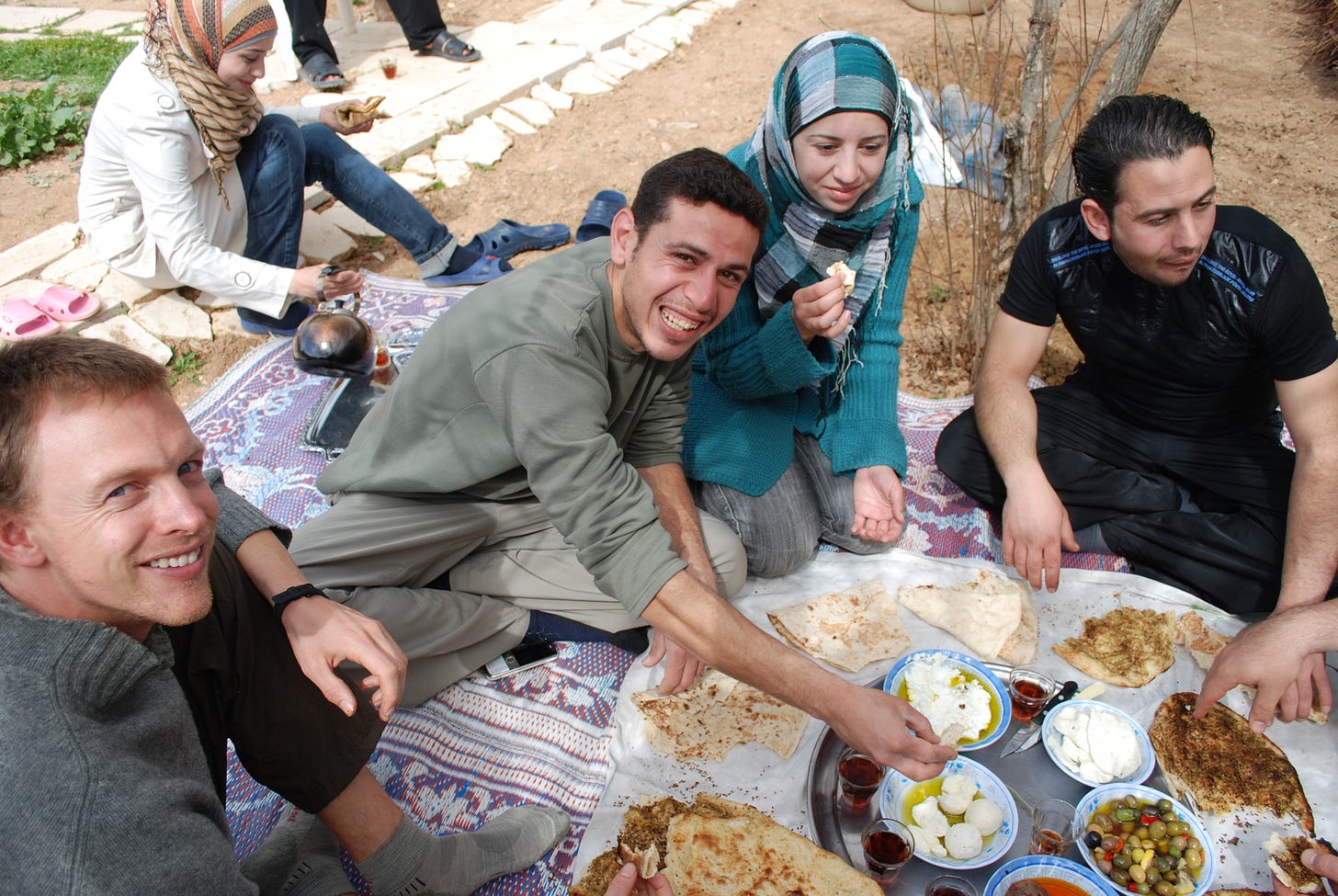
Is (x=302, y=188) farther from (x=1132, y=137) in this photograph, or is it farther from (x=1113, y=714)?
(x=1113, y=714)

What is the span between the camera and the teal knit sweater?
9.52 feet

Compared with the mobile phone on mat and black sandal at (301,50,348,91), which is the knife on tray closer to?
the mobile phone on mat

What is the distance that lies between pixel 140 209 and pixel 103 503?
3267 millimetres

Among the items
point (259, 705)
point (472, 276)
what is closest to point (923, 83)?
point (472, 276)

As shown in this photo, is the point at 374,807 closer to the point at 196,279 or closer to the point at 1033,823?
the point at 1033,823

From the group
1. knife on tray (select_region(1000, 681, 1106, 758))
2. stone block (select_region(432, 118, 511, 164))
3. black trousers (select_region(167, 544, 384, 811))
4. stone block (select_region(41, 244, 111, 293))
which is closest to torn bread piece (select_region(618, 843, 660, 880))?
black trousers (select_region(167, 544, 384, 811))

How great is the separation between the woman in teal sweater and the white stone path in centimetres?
295

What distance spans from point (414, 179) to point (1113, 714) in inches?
200

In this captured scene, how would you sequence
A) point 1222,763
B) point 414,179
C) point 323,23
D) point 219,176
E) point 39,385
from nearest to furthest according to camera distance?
point 39,385
point 1222,763
point 219,176
point 414,179
point 323,23

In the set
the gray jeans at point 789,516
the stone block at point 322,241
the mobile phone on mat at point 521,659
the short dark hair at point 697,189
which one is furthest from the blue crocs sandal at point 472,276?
the short dark hair at point 697,189

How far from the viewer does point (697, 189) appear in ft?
6.79

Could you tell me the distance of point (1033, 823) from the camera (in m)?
1.95

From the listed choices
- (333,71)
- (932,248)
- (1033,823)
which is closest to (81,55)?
(333,71)

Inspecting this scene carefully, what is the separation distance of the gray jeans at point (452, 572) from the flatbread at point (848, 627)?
0.24 m
